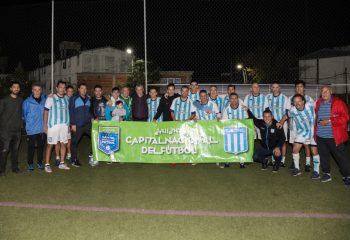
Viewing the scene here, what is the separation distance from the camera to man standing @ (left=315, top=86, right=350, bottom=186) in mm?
6234

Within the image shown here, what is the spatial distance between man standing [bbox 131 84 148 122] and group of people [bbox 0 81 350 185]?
2 centimetres

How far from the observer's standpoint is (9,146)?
7262 millimetres

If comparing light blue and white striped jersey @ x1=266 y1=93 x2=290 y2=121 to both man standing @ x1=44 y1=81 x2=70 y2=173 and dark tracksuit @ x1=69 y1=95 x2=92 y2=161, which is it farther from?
man standing @ x1=44 y1=81 x2=70 y2=173

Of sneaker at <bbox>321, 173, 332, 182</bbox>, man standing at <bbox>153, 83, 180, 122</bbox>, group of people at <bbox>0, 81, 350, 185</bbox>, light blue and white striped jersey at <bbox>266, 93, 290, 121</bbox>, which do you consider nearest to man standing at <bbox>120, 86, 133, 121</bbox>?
group of people at <bbox>0, 81, 350, 185</bbox>

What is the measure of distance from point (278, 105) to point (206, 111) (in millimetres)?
1705

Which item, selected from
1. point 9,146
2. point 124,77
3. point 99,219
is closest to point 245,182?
point 99,219

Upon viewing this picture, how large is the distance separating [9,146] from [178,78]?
1175 inches

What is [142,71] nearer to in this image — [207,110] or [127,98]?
[127,98]

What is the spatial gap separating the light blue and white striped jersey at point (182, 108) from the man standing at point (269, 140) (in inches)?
64.2

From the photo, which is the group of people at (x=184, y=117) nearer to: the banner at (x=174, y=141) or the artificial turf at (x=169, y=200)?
the banner at (x=174, y=141)

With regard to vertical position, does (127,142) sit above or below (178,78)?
below

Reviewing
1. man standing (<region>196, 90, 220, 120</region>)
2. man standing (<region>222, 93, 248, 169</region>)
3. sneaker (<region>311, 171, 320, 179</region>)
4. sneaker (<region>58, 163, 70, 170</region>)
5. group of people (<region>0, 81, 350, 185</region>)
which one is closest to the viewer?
group of people (<region>0, 81, 350, 185</region>)

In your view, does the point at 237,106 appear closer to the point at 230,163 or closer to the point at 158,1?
the point at 230,163

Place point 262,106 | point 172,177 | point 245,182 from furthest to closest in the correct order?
point 262,106
point 172,177
point 245,182
